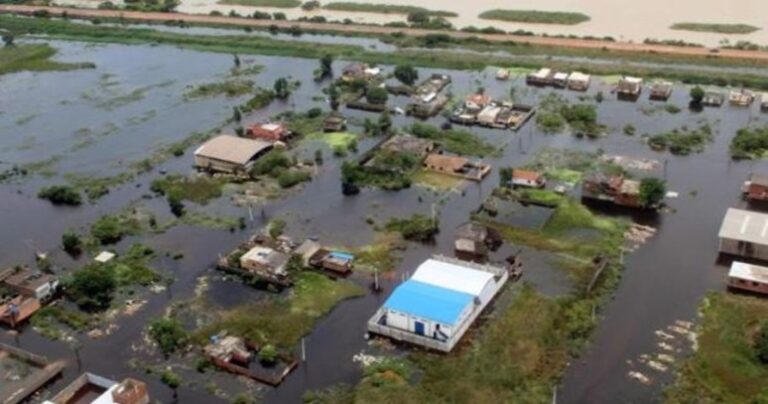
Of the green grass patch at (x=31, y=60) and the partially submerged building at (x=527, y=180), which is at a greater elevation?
the green grass patch at (x=31, y=60)

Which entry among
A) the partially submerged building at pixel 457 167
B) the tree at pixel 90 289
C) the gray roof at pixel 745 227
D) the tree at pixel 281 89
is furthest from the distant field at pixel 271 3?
the gray roof at pixel 745 227

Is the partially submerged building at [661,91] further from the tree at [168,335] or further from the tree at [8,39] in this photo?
the tree at [8,39]

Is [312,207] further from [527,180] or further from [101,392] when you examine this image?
[101,392]

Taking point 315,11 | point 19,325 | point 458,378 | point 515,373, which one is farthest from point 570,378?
point 315,11

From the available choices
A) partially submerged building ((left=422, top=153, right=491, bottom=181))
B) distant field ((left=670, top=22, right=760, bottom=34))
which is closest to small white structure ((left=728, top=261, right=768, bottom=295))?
partially submerged building ((left=422, top=153, right=491, bottom=181))

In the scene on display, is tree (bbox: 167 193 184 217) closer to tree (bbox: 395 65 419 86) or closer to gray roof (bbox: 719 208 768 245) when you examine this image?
tree (bbox: 395 65 419 86)
